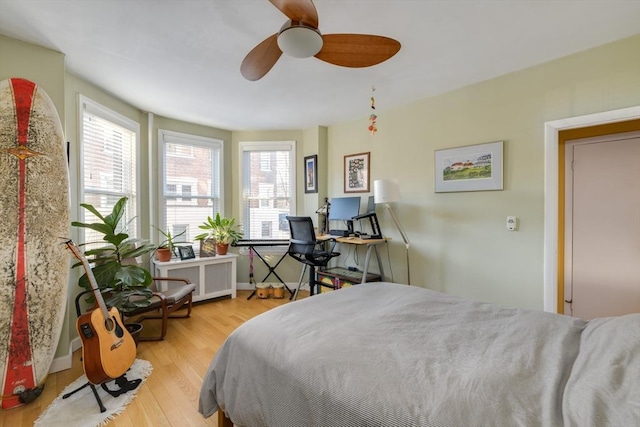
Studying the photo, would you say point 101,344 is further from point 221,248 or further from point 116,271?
point 221,248

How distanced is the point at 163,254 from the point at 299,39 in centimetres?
298

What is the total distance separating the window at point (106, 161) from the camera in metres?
2.68

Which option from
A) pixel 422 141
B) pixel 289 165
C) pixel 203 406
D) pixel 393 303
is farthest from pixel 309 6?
pixel 289 165

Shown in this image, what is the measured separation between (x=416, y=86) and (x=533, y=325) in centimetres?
223

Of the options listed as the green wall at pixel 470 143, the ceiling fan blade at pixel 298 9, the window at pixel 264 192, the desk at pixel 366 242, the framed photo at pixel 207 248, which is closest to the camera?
the ceiling fan blade at pixel 298 9

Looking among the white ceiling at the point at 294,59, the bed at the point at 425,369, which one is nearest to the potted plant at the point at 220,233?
the white ceiling at the point at 294,59

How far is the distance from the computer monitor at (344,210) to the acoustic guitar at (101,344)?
240 cm

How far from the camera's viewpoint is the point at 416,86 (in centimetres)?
272

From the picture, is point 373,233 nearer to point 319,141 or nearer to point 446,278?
point 446,278

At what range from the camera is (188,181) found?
3930mm

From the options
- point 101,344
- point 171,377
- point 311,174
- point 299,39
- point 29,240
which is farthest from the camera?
point 311,174

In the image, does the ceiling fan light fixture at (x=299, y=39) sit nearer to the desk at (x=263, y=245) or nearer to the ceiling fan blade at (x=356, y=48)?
the ceiling fan blade at (x=356, y=48)

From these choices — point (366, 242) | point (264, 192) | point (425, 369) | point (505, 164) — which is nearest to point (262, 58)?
point (425, 369)

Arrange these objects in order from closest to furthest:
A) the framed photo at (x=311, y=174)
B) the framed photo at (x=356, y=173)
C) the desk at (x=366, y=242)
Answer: the desk at (x=366, y=242) < the framed photo at (x=356, y=173) < the framed photo at (x=311, y=174)
